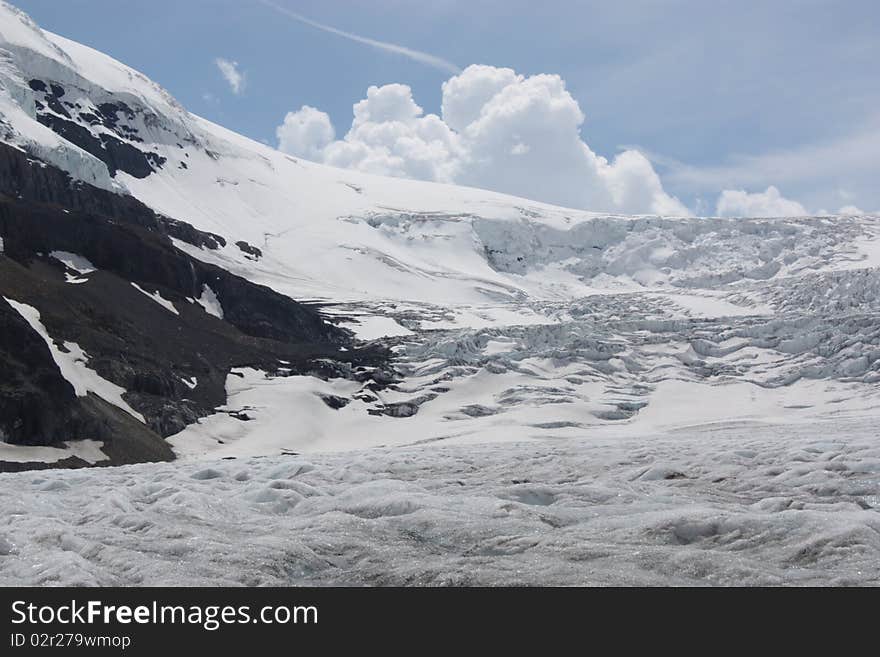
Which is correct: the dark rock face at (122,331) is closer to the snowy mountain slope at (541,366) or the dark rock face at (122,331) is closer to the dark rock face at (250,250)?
the snowy mountain slope at (541,366)

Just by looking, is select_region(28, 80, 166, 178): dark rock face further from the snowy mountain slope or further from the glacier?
the snowy mountain slope

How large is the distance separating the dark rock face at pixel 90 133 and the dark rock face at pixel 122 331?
6298 centimetres

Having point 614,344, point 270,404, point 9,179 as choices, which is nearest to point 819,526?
point 270,404

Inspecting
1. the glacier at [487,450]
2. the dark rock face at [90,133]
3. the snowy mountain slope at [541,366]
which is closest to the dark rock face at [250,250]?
the glacier at [487,450]

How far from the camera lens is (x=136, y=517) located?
55.7 feet

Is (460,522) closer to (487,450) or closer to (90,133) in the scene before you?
(487,450)

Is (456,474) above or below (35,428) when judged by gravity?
below

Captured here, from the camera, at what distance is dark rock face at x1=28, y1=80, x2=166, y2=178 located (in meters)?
177

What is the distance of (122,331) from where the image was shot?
229 feet

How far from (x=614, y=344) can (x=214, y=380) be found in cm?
4424

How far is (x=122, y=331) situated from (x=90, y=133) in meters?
131

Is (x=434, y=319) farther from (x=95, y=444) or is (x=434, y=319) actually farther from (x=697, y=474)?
(x=697, y=474)
